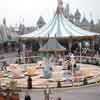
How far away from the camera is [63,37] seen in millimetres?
35656

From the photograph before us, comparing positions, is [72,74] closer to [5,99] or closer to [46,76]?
[46,76]

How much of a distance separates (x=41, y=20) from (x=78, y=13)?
535 inches

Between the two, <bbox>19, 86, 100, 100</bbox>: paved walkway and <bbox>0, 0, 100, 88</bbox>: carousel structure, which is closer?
<bbox>19, 86, 100, 100</bbox>: paved walkway

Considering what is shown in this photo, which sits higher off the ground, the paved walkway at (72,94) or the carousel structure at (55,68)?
the carousel structure at (55,68)

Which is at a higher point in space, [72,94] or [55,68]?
[55,68]

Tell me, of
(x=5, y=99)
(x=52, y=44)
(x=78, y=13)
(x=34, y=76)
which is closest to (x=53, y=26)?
(x=52, y=44)

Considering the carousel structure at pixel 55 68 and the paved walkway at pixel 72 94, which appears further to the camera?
the carousel structure at pixel 55 68

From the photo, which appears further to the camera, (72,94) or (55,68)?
(55,68)

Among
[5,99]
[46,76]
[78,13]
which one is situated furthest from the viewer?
[78,13]

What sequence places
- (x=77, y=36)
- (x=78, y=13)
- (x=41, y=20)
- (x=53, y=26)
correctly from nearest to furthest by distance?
1. (x=77, y=36)
2. (x=53, y=26)
3. (x=41, y=20)
4. (x=78, y=13)

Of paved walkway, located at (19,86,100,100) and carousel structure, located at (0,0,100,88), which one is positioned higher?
carousel structure, located at (0,0,100,88)

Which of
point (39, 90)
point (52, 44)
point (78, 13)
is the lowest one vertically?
point (39, 90)

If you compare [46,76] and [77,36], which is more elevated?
[77,36]

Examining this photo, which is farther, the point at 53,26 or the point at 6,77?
the point at 53,26
